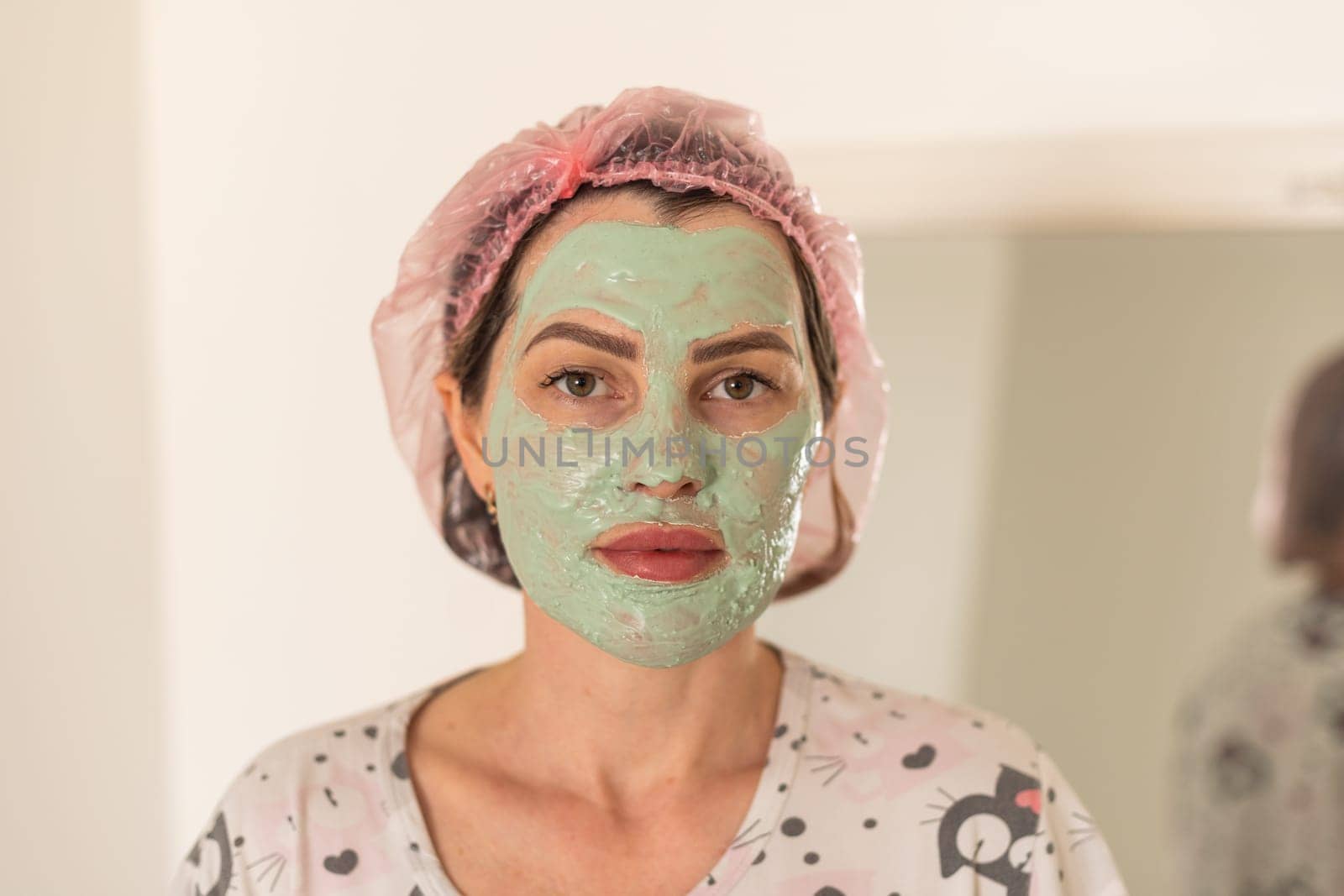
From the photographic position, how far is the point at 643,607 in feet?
3.26

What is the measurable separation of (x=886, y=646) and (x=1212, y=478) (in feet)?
1.36

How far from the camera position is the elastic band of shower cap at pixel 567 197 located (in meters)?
1.07

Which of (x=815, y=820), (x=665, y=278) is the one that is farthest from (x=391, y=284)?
(x=815, y=820)

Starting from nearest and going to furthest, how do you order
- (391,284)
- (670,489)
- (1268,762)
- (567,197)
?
(670,489), (567,197), (1268,762), (391,284)

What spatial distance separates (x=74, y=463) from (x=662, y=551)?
1032 mm

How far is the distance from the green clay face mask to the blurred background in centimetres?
45

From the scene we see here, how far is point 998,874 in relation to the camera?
1.08 metres

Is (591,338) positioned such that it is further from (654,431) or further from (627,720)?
(627,720)

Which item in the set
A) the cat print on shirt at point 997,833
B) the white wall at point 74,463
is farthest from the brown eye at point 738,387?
the white wall at point 74,463

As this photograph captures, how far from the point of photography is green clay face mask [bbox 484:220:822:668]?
0.99 metres

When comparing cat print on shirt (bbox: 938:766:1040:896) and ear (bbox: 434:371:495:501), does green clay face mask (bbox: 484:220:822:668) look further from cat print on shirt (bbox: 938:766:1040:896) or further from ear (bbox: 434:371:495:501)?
cat print on shirt (bbox: 938:766:1040:896)

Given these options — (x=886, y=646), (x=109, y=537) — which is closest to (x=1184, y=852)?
(x=886, y=646)

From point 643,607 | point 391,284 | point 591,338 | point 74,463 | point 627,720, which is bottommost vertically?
point 627,720

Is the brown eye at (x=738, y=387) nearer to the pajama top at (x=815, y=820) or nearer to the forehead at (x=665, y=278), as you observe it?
the forehead at (x=665, y=278)
